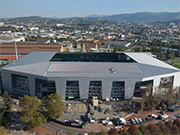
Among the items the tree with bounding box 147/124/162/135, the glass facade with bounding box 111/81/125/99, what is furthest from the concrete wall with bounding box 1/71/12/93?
the tree with bounding box 147/124/162/135

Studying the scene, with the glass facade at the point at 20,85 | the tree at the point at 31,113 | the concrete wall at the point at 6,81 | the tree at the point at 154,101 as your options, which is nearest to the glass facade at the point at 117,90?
the tree at the point at 154,101

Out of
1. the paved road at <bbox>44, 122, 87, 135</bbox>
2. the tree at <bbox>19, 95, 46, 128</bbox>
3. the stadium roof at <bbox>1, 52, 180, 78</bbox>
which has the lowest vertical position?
the paved road at <bbox>44, 122, 87, 135</bbox>

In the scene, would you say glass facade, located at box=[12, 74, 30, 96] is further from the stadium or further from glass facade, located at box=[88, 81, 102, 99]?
Answer: glass facade, located at box=[88, 81, 102, 99]

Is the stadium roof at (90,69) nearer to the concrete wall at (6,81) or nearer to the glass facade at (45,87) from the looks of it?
the concrete wall at (6,81)

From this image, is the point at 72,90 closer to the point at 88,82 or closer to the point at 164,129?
the point at 88,82

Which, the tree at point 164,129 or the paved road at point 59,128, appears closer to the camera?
the tree at point 164,129

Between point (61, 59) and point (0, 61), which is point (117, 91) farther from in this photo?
point (0, 61)

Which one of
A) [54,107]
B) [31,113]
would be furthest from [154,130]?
[31,113]

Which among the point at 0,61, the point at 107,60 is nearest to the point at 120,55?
the point at 107,60
